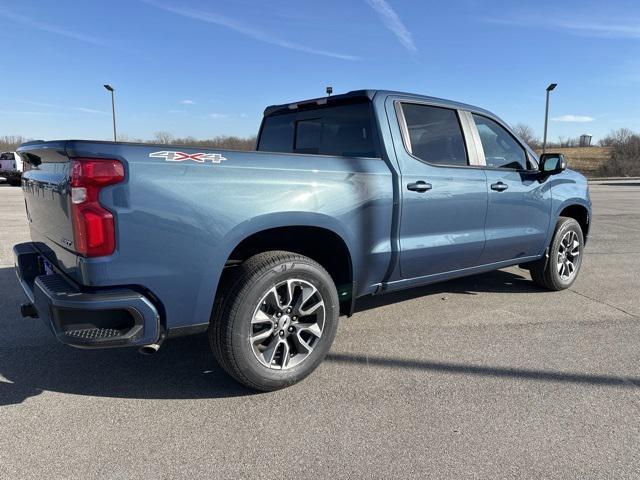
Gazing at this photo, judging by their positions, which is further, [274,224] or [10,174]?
[10,174]

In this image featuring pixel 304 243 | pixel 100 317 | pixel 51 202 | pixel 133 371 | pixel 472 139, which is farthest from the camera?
pixel 472 139

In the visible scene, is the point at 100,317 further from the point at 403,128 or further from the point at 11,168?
the point at 11,168

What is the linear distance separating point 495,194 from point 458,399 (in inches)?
81.5

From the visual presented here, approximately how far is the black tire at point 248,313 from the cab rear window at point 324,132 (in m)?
1.18

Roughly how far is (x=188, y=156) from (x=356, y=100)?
5.54 feet

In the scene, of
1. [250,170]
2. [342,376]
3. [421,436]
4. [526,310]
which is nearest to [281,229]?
[250,170]

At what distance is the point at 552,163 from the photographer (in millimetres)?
4730

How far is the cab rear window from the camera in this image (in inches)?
148

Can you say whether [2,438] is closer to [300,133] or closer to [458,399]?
[458,399]

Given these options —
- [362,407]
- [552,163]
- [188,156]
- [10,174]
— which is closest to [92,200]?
[188,156]

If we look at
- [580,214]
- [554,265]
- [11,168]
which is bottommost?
[554,265]

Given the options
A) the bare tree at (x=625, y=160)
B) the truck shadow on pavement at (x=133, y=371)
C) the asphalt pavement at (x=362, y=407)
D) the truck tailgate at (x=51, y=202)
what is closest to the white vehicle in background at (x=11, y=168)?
the asphalt pavement at (x=362, y=407)

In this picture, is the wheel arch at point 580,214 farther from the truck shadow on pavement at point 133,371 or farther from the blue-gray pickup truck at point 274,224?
the truck shadow on pavement at point 133,371

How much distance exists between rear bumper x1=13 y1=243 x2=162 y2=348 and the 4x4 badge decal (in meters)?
0.72
